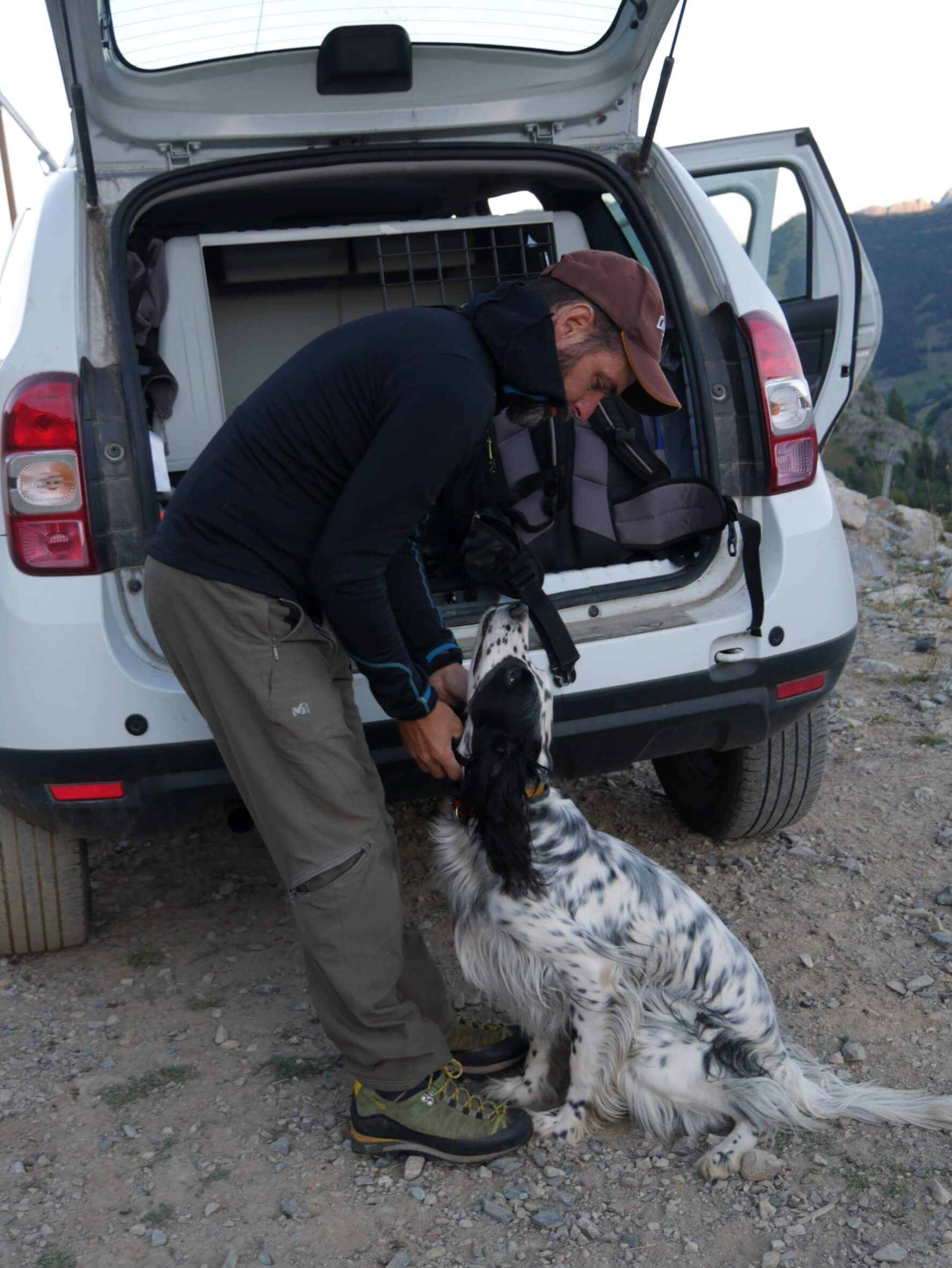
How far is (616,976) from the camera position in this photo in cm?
240

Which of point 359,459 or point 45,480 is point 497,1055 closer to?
point 359,459

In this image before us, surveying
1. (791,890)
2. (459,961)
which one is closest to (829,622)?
(791,890)

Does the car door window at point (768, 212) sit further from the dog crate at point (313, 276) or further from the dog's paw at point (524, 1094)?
the dog's paw at point (524, 1094)

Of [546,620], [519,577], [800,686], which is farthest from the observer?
[800,686]

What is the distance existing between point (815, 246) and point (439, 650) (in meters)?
3.72

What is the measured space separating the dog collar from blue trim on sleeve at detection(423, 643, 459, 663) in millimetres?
307

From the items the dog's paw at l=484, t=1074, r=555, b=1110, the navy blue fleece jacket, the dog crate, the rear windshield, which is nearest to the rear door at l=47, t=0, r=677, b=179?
the rear windshield

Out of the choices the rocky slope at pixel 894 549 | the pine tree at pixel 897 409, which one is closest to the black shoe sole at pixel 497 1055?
the rocky slope at pixel 894 549

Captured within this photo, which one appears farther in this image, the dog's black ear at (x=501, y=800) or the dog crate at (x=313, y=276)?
the dog crate at (x=313, y=276)

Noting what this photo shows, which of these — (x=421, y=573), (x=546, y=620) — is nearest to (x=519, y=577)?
(x=546, y=620)

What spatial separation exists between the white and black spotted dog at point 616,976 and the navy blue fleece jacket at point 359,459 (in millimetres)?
299

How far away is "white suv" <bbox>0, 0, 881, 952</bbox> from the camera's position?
245cm

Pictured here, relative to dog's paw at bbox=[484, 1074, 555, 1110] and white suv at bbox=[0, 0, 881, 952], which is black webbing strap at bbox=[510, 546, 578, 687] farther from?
dog's paw at bbox=[484, 1074, 555, 1110]

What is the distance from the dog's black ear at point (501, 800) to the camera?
88.1 inches
